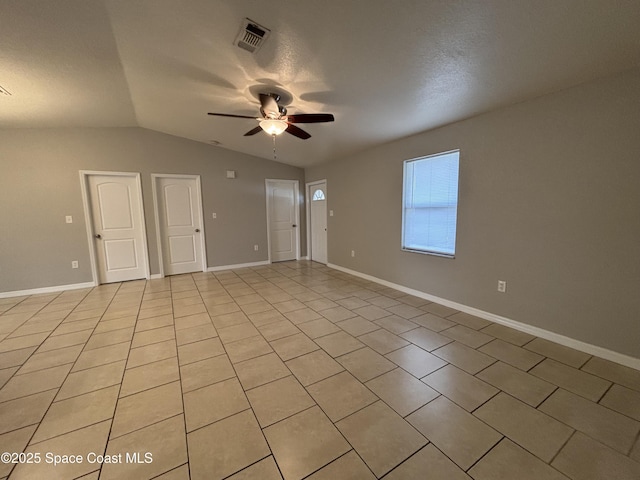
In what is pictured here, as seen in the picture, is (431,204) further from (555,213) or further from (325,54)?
(325,54)

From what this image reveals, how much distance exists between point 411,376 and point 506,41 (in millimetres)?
2458

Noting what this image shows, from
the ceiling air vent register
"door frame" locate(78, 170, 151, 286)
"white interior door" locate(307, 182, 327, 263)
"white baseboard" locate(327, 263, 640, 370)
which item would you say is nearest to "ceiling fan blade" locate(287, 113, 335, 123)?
the ceiling air vent register

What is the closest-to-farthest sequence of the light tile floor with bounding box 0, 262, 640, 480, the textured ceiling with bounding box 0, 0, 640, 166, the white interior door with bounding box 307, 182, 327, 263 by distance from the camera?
1. the light tile floor with bounding box 0, 262, 640, 480
2. the textured ceiling with bounding box 0, 0, 640, 166
3. the white interior door with bounding box 307, 182, 327, 263

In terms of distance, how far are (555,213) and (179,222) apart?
223 inches

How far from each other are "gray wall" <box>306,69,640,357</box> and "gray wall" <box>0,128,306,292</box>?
Result: 4.13 metres

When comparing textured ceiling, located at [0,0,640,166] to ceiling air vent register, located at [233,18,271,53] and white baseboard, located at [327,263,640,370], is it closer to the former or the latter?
ceiling air vent register, located at [233,18,271,53]

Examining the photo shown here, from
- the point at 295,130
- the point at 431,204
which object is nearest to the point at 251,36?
the point at 295,130

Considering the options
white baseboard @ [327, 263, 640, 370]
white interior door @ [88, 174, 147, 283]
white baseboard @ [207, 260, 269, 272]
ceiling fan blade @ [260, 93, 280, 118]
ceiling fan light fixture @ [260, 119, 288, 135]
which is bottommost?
white baseboard @ [327, 263, 640, 370]

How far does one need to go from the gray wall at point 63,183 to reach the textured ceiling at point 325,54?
0.84 meters

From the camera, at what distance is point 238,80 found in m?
2.51

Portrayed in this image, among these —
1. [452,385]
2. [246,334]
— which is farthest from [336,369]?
[246,334]

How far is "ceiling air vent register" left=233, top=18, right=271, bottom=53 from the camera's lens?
1.78 metres

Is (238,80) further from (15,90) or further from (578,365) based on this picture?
(578,365)

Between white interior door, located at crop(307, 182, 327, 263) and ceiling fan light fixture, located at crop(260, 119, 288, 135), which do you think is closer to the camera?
ceiling fan light fixture, located at crop(260, 119, 288, 135)
